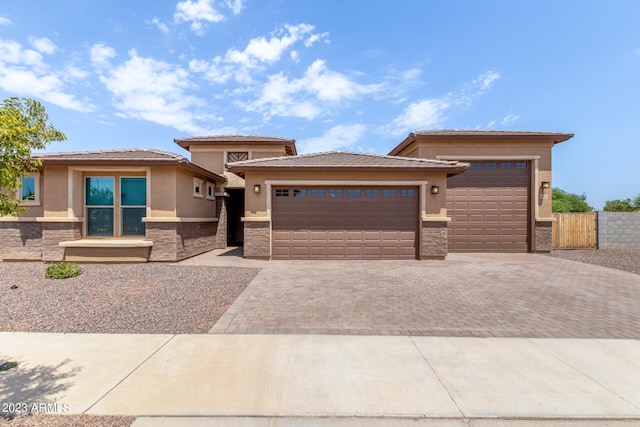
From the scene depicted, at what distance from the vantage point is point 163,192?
10.2 metres

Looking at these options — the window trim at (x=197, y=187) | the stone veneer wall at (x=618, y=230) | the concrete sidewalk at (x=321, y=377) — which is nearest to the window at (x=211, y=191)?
the window trim at (x=197, y=187)

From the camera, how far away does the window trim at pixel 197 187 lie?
11.9 meters

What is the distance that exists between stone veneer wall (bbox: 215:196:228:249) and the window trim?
1.60 meters

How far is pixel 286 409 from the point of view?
2730 millimetres

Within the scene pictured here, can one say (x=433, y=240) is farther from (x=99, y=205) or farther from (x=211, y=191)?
(x=99, y=205)

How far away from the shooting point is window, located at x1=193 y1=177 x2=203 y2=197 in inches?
470

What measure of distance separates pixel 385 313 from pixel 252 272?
480 centimetres

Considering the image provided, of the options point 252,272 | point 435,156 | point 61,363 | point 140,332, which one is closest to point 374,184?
point 435,156

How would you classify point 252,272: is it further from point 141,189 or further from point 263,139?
point 263,139

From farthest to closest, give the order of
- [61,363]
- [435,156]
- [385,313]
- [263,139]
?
[263,139] < [435,156] < [385,313] < [61,363]

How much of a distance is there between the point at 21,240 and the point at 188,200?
6057 millimetres

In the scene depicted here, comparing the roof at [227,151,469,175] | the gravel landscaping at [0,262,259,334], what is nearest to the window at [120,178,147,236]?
the gravel landscaping at [0,262,259,334]

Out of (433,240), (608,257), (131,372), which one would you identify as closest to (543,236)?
(608,257)

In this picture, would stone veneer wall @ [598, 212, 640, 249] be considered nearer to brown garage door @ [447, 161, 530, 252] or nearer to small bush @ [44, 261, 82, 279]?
brown garage door @ [447, 161, 530, 252]
